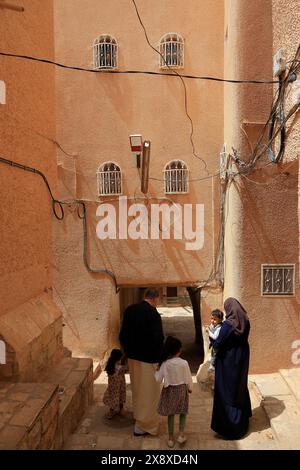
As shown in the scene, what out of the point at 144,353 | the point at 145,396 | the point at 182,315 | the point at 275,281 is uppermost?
the point at 275,281

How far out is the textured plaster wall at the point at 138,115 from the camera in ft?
27.5

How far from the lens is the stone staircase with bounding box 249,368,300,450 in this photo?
13.8ft

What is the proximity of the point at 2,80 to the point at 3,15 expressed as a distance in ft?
2.52

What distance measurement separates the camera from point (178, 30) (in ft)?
27.4

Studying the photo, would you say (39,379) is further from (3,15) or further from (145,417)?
(3,15)

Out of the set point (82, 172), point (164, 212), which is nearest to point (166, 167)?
point (164, 212)

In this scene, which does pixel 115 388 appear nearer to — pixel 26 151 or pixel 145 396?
pixel 145 396

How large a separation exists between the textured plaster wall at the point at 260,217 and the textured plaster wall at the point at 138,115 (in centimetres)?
131

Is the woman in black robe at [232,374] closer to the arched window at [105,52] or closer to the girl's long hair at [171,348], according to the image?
the girl's long hair at [171,348]

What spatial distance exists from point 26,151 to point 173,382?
139 inches

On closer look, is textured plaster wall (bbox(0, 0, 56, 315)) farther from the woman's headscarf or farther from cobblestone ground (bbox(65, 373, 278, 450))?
the woman's headscarf

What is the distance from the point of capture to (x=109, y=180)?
8477mm

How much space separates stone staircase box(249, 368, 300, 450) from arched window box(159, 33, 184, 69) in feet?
21.6

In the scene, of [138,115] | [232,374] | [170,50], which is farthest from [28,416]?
[170,50]
